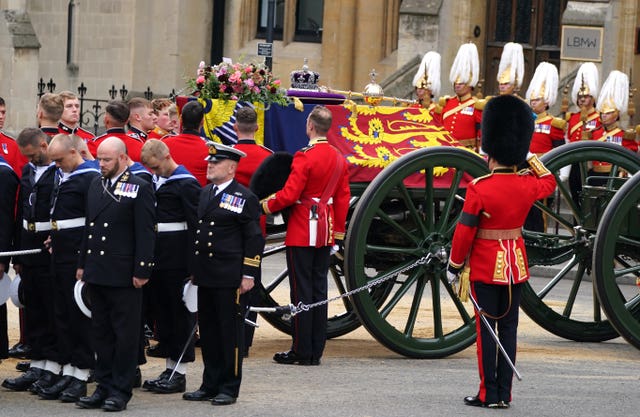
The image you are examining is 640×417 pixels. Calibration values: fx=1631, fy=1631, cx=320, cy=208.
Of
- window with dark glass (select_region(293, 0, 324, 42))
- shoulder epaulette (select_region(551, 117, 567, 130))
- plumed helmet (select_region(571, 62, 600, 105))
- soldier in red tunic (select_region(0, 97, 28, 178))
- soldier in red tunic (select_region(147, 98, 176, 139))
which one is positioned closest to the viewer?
soldier in red tunic (select_region(0, 97, 28, 178))

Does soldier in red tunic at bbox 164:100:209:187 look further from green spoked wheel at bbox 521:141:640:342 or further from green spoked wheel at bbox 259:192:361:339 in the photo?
green spoked wheel at bbox 521:141:640:342

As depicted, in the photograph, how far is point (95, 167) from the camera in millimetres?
10484

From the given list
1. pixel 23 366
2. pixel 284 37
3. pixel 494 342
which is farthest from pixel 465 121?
pixel 284 37

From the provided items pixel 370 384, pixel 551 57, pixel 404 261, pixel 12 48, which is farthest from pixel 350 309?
pixel 12 48

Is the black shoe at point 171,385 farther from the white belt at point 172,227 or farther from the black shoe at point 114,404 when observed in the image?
the white belt at point 172,227

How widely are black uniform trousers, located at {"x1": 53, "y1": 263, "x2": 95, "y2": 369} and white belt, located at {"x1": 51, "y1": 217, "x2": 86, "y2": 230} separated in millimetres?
235

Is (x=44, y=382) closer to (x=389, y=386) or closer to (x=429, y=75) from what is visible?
(x=389, y=386)

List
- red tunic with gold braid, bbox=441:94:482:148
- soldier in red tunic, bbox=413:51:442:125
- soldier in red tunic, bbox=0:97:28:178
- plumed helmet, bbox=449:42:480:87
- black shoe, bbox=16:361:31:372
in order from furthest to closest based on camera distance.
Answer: soldier in red tunic, bbox=413:51:442:125 < plumed helmet, bbox=449:42:480:87 < red tunic with gold braid, bbox=441:94:482:148 < soldier in red tunic, bbox=0:97:28:178 < black shoe, bbox=16:361:31:372

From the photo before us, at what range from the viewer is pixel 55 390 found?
10.3 m

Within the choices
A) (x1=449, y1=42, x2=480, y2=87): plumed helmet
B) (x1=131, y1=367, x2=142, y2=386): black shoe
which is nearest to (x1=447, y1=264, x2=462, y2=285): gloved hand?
(x1=131, y1=367, x2=142, y2=386): black shoe

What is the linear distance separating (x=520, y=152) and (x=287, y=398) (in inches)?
85.5

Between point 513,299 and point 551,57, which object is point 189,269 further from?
point 551,57

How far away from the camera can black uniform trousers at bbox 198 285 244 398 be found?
10148mm

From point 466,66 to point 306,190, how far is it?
4571 millimetres
